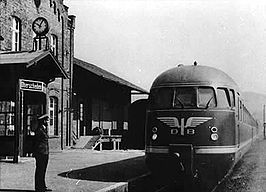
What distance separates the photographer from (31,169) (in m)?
12.6

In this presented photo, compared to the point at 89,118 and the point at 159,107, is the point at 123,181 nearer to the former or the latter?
the point at 159,107

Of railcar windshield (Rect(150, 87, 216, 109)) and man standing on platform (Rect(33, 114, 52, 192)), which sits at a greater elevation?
railcar windshield (Rect(150, 87, 216, 109))

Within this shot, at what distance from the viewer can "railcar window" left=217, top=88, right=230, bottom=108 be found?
10.0 meters

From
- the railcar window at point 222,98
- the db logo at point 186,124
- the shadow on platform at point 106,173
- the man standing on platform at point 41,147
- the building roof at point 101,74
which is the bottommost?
the shadow on platform at point 106,173

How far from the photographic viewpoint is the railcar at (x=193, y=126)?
31.3 feet

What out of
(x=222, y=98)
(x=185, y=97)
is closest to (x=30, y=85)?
(x=185, y=97)

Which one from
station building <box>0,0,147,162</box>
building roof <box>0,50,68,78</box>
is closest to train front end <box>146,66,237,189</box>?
building roof <box>0,50,68,78</box>

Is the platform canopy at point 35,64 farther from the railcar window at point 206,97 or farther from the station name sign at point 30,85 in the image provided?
the railcar window at point 206,97

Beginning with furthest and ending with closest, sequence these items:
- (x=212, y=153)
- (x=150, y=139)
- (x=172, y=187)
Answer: (x=172, y=187), (x=150, y=139), (x=212, y=153)

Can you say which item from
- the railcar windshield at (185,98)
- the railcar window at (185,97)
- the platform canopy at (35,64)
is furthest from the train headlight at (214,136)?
the platform canopy at (35,64)

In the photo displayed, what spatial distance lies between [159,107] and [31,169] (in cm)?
459

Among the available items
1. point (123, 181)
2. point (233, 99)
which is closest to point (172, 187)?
point (123, 181)

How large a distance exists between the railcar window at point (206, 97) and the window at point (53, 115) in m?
13.8

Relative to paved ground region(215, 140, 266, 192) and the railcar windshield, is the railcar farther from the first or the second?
paved ground region(215, 140, 266, 192)
